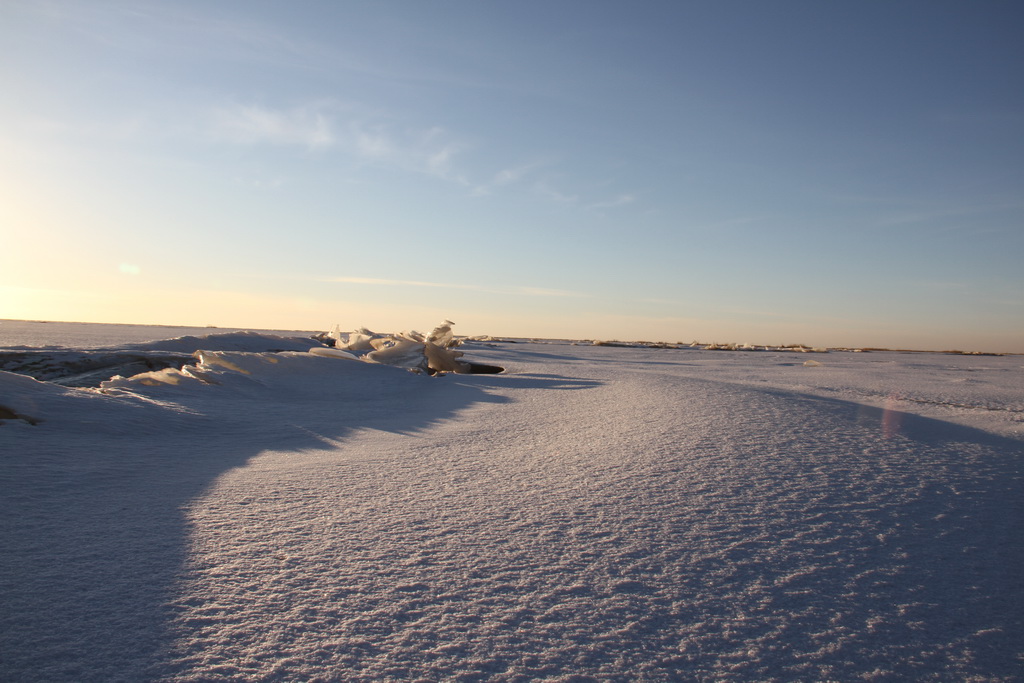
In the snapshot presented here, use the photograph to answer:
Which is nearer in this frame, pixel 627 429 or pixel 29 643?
pixel 29 643

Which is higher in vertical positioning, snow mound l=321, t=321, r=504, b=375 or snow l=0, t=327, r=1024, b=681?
snow mound l=321, t=321, r=504, b=375

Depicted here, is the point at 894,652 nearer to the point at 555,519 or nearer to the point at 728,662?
the point at 728,662

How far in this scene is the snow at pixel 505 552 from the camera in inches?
30.7

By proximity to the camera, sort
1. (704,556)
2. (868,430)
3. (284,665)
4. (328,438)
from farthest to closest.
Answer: (328,438) → (868,430) → (704,556) → (284,665)

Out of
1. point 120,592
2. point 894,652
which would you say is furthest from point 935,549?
point 120,592

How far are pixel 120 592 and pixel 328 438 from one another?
1.35 m

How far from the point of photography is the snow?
0.78 m

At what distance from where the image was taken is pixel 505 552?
108cm

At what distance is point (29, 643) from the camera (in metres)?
0.75

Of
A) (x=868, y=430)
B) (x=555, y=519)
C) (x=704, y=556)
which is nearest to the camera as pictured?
(x=704, y=556)

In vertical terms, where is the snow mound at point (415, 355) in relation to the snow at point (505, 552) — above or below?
above

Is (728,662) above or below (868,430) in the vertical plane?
below

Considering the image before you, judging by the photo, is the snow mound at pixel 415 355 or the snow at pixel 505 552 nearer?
the snow at pixel 505 552

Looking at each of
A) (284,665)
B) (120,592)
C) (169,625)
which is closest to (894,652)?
(284,665)
